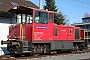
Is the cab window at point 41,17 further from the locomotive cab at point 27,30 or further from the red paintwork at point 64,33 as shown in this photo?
the red paintwork at point 64,33

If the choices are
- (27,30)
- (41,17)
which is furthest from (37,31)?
(41,17)

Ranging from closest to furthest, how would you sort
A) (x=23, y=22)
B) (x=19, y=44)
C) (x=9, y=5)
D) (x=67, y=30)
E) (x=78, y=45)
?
1. (x=19, y=44)
2. (x=23, y=22)
3. (x=67, y=30)
4. (x=78, y=45)
5. (x=9, y=5)

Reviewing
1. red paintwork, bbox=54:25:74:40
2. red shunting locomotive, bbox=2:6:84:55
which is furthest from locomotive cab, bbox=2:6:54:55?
red paintwork, bbox=54:25:74:40

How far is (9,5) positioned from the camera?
24.5 metres

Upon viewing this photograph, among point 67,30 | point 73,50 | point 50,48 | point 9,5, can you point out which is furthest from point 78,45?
point 9,5

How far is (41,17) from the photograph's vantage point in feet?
51.8

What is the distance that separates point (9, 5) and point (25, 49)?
1090 centimetres

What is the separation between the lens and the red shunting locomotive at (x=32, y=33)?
49.5 feet

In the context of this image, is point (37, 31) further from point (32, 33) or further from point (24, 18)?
point (24, 18)

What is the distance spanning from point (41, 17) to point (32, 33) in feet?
4.98

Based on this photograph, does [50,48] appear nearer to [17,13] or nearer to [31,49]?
[31,49]

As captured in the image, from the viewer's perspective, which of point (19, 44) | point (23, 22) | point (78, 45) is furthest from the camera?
point (78, 45)

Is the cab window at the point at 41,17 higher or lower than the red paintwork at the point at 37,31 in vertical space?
higher

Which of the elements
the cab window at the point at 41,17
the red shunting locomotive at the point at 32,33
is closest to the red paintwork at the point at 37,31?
the red shunting locomotive at the point at 32,33
